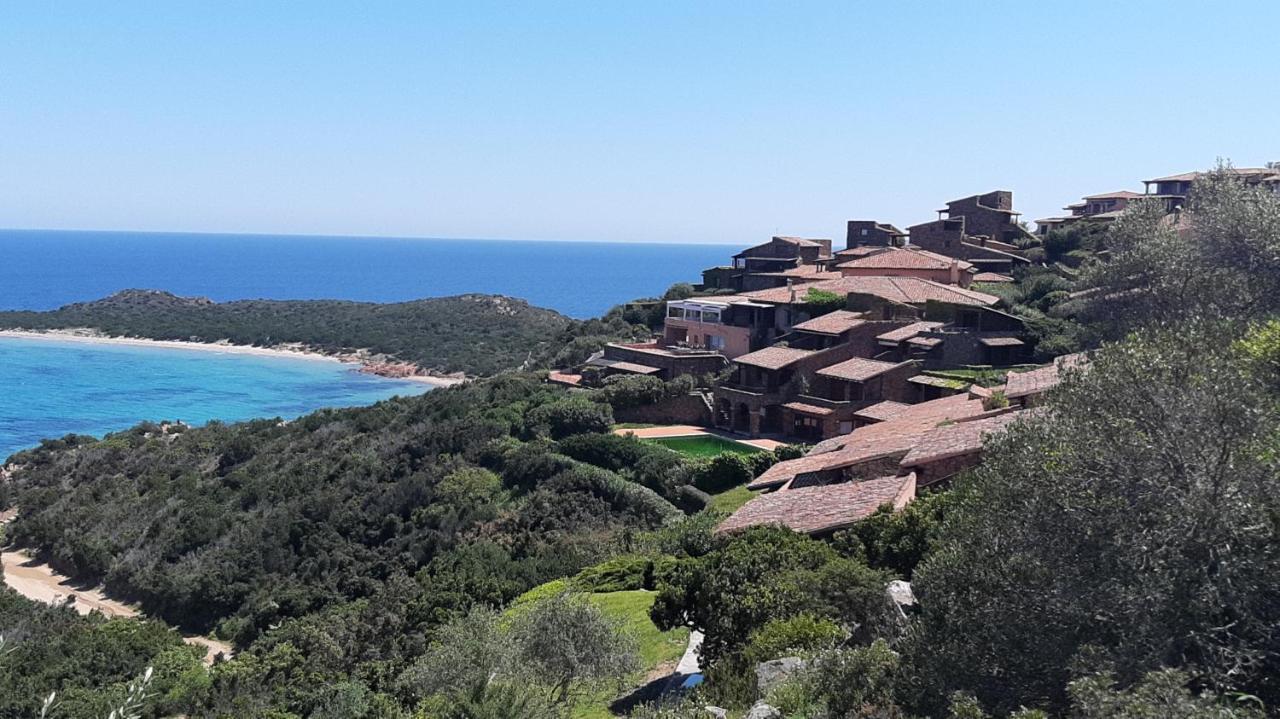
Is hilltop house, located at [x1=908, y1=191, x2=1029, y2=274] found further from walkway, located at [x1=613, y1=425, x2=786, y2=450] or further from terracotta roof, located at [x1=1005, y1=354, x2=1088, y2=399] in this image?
terracotta roof, located at [x1=1005, y1=354, x2=1088, y2=399]

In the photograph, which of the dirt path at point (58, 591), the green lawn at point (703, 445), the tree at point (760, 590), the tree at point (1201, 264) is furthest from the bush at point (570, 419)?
the tree at point (760, 590)

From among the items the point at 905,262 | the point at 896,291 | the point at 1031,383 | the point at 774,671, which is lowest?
the point at 774,671

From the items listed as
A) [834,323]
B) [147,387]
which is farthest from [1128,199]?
[147,387]

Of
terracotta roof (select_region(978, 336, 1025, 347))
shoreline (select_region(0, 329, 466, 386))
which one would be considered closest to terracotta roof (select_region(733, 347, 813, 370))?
terracotta roof (select_region(978, 336, 1025, 347))

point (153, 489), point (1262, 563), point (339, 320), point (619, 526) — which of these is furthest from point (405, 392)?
point (1262, 563)

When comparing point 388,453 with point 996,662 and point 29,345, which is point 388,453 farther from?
point 29,345

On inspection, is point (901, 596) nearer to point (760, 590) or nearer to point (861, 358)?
point (760, 590)
